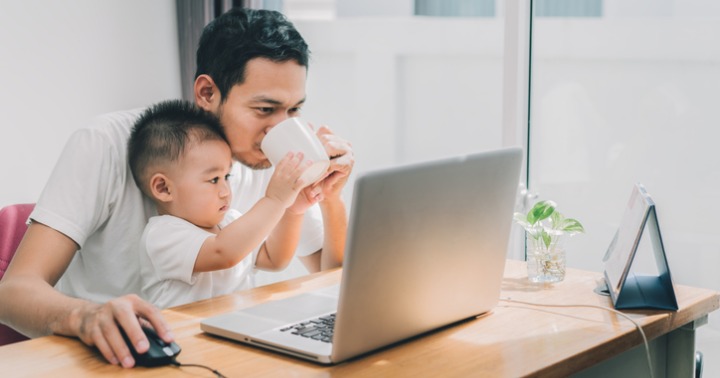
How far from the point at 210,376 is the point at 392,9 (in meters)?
1.88

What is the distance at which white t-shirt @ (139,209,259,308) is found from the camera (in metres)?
1.54

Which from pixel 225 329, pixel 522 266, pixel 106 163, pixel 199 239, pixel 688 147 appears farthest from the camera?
pixel 688 147

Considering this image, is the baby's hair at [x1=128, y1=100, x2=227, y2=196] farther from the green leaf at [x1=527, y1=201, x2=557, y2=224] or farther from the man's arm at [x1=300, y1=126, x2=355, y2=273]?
the green leaf at [x1=527, y1=201, x2=557, y2=224]

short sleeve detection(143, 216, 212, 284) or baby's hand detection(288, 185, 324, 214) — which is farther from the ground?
baby's hand detection(288, 185, 324, 214)

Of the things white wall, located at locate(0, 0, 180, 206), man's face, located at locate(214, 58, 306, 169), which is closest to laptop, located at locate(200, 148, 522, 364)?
man's face, located at locate(214, 58, 306, 169)

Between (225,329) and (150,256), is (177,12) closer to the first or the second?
(150,256)

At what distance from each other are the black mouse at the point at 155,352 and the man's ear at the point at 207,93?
0.70 metres

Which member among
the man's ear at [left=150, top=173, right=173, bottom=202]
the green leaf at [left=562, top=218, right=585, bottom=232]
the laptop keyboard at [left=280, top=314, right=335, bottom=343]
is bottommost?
the laptop keyboard at [left=280, top=314, right=335, bottom=343]

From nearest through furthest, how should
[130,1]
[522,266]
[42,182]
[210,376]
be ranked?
[210,376], [522,266], [42,182], [130,1]

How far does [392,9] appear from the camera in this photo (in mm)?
2807

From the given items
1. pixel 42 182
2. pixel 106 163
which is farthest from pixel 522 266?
pixel 42 182

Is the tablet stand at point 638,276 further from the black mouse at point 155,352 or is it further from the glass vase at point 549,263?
the black mouse at point 155,352

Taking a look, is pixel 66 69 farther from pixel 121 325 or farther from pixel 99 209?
pixel 121 325

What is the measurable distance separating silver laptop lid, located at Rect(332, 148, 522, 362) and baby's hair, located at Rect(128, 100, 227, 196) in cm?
57
